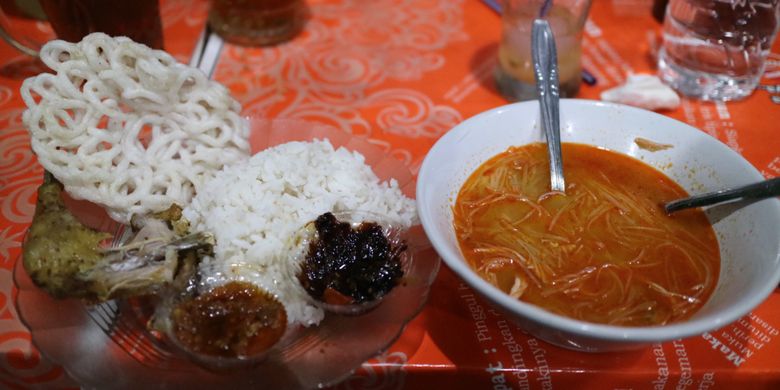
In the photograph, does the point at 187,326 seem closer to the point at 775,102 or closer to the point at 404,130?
the point at 404,130

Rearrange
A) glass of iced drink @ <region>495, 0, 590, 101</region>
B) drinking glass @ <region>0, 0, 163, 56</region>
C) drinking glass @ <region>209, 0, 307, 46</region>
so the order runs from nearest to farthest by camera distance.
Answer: drinking glass @ <region>0, 0, 163, 56</region>, glass of iced drink @ <region>495, 0, 590, 101</region>, drinking glass @ <region>209, 0, 307, 46</region>

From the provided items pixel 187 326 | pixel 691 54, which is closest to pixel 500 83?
pixel 691 54

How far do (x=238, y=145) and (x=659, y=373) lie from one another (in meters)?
1.40

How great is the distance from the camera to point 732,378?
150 centimetres

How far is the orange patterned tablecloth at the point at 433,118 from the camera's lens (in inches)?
58.9

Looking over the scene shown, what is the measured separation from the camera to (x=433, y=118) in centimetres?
238

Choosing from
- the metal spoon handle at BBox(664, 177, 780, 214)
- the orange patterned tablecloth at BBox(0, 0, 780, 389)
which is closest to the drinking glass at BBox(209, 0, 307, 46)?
the orange patterned tablecloth at BBox(0, 0, 780, 389)

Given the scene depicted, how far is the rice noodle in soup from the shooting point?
1.42 metres

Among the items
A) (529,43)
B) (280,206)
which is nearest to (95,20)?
(280,206)

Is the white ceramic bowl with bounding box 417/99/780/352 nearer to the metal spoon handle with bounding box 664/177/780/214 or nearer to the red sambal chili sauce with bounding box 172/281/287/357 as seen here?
the metal spoon handle with bounding box 664/177/780/214

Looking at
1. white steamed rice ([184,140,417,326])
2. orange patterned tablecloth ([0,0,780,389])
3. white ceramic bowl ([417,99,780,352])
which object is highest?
white ceramic bowl ([417,99,780,352])

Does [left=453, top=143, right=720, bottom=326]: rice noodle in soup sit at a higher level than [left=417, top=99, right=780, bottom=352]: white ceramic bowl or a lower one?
lower

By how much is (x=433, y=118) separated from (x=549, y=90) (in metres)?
0.59

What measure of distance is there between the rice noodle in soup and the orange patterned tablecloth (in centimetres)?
18
